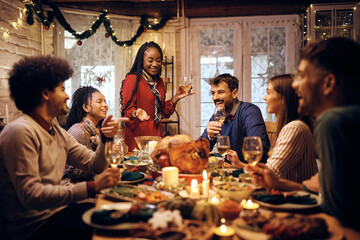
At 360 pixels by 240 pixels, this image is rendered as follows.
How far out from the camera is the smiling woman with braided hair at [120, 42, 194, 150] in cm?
388

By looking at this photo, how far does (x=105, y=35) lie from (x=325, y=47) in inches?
167

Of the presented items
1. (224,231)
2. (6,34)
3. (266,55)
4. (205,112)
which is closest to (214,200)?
(224,231)

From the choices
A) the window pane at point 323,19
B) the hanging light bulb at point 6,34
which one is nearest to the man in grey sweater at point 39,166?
the hanging light bulb at point 6,34

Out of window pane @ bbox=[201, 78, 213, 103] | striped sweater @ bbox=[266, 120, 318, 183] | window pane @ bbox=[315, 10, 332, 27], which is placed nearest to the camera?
striped sweater @ bbox=[266, 120, 318, 183]

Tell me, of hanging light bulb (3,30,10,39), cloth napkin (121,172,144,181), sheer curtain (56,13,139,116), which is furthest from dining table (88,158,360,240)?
sheer curtain (56,13,139,116)

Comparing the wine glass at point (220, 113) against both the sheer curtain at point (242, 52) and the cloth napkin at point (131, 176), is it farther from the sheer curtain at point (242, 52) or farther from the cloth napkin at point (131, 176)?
the sheer curtain at point (242, 52)

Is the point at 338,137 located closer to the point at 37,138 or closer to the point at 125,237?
the point at 125,237

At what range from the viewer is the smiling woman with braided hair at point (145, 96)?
12.7ft

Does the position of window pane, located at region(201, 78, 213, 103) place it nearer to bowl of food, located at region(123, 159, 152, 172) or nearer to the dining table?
bowl of food, located at region(123, 159, 152, 172)

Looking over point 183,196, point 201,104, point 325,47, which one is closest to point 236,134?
point 183,196

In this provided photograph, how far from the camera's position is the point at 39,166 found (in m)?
1.61

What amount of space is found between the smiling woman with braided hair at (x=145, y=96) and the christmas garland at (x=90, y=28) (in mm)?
1163

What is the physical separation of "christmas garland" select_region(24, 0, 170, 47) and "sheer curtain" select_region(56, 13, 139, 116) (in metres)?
0.16

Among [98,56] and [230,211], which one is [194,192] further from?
[98,56]
